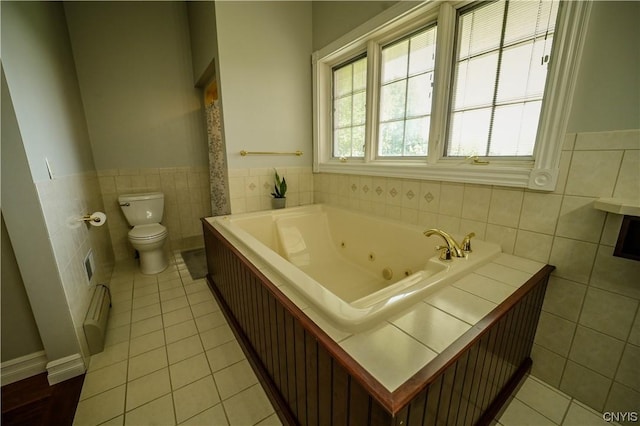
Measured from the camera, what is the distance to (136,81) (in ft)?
7.93

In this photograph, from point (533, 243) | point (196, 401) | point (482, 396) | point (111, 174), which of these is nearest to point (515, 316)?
point (482, 396)

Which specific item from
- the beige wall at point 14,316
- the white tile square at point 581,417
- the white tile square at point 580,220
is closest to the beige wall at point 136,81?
the beige wall at point 14,316

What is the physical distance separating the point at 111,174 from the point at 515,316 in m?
3.32

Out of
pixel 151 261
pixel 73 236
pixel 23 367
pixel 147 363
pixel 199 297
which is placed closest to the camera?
pixel 23 367

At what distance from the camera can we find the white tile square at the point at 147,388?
1.11 m

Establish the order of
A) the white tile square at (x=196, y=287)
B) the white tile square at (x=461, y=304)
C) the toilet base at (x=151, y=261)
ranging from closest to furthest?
the white tile square at (x=461, y=304)
the white tile square at (x=196, y=287)
the toilet base at (x=151, y=261)

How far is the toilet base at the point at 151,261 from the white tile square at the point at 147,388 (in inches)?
53.1

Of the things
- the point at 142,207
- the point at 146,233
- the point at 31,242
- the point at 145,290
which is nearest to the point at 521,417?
the point at 31,242

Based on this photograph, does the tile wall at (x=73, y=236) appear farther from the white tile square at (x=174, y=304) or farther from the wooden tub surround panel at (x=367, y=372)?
the wooden tub surround panel at (x=367, y=372)

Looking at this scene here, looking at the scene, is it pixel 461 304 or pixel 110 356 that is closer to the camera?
pixel 461 304

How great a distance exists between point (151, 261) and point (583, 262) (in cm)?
306

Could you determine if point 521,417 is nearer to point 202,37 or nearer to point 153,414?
point 153,414

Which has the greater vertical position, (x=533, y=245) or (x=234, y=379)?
(x=533, y=245)

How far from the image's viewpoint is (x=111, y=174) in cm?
241
